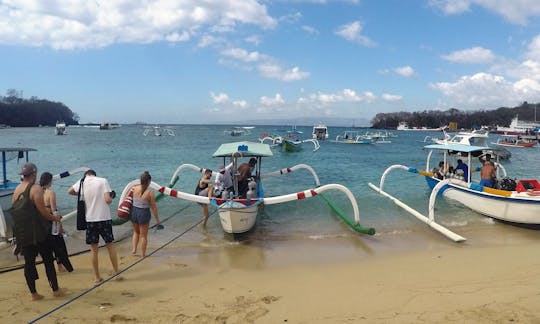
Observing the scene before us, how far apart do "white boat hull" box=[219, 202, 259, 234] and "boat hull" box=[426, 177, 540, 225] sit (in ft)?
21.6

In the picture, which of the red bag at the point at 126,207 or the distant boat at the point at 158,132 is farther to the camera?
the distant boat at the point at 158,132

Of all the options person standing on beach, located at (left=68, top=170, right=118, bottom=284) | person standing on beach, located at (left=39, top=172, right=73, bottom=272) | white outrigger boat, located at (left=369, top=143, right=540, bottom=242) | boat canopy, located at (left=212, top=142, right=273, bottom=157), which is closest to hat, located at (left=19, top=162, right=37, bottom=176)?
person standing on beach, located at (left=39, top=172, right=73, bottom=272)

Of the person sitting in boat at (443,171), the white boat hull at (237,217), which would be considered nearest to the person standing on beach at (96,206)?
the white boat hull at (237,217)

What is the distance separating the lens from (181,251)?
8.31 metres

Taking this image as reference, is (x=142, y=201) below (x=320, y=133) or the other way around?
below

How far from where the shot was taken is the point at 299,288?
6.12 meters

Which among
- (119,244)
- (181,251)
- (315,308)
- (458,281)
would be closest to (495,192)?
(458,281)

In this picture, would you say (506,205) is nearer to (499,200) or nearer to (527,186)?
(499,200)

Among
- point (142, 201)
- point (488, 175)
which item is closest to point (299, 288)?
point (142, 201)

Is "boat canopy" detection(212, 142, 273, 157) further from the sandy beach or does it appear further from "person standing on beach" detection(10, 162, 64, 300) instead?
"person standing on beach" detection(10, 162, 64, 300)

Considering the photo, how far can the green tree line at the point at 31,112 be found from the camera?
145250 millimetres

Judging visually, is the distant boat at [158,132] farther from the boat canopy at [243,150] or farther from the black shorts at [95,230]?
the black shorts at [95,230]

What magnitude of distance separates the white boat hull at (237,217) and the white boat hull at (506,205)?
6.60m

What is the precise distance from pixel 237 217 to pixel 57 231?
12.0 feet
